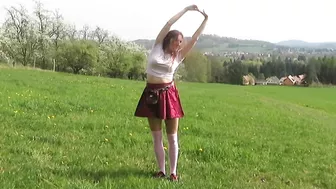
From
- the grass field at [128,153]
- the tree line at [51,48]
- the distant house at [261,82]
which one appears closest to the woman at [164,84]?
the grass field at [128,153]

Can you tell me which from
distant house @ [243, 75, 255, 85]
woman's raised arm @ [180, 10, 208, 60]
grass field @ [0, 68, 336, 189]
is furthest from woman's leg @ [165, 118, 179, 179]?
distant house @ [243, 75, 255, 85]

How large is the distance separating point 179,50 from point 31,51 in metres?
62.6

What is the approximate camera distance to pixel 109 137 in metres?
8.00

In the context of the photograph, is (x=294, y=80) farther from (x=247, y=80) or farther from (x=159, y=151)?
(x=159, y=151)

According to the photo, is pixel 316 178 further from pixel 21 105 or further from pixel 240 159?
pixel 21 105

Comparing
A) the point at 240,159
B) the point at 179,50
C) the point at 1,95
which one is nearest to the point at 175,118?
the point at 179,50

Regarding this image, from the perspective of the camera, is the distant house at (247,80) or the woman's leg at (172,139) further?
the distant house at (247,80)

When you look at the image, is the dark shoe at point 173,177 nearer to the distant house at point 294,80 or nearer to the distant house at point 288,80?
the distant house at point 294,80

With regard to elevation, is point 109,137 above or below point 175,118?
below

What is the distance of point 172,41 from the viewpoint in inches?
211

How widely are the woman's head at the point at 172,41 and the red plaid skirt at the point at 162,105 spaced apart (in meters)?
0.46

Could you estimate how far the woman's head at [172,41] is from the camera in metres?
5.34

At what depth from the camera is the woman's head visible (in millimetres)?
5340

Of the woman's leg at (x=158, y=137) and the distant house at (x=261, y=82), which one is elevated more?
the woman's leg at (x=158, y=137)
